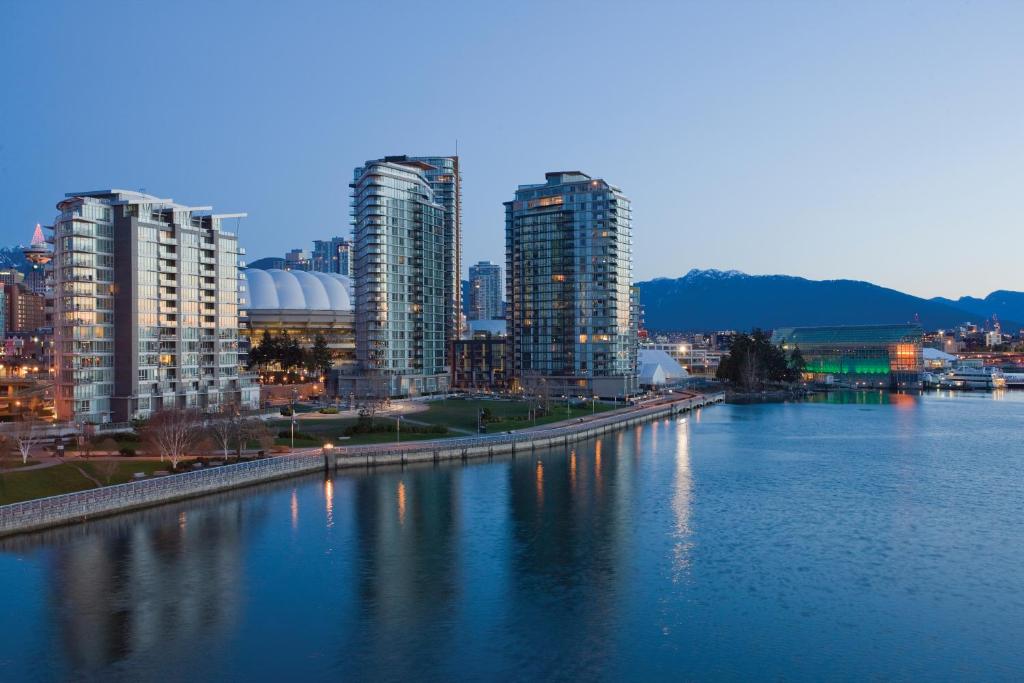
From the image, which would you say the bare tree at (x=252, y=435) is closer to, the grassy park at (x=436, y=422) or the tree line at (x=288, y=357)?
the grassy park at (x=436, y=422)

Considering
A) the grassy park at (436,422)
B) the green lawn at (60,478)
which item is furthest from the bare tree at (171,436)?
the grassy park at (436,422)

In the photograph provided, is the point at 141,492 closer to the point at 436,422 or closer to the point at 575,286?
the point at 436,422

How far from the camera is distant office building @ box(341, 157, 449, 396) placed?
530 ft

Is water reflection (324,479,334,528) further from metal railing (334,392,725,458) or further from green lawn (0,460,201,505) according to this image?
green lawn (0,460,201,505)

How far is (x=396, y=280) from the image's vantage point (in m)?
166

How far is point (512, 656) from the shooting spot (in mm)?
39281

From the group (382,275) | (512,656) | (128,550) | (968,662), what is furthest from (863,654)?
(382,275)

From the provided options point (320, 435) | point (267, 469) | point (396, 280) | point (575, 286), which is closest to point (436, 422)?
point (320, 435)

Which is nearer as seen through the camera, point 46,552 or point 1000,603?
point 1000,603

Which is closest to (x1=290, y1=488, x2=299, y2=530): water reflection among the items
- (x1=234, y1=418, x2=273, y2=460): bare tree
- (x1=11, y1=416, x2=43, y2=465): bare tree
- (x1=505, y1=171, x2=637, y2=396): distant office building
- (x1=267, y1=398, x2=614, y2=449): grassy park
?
(x1=234, y1=418, x2=273, y2=460): bare tree

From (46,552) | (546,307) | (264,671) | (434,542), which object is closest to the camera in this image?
(264,671)

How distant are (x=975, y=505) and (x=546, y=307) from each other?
382 feet

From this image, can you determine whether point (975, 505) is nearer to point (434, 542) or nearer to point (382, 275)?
point (434, 542)

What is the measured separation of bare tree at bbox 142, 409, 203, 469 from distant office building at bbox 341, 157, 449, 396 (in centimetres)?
7227
